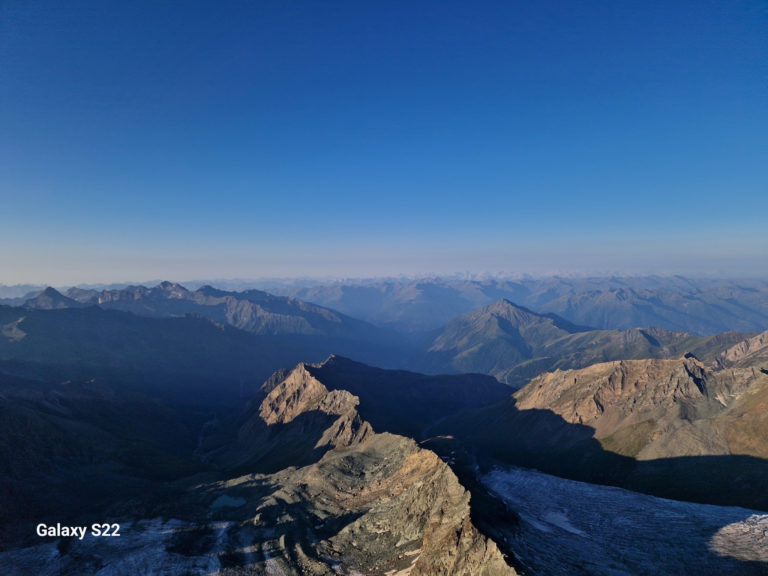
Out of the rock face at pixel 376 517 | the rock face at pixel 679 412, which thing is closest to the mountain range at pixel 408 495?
the rock face at pixel 376 517

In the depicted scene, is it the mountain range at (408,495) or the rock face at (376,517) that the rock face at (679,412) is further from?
the rock face at (376,517)

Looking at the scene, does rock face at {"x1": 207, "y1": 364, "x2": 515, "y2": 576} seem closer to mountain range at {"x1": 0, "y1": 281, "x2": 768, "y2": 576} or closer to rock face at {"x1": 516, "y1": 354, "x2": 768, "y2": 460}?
mountain range at {"x1": 0, "y1": 281, "x2": 768, "y2": 576}

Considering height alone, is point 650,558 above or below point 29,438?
below

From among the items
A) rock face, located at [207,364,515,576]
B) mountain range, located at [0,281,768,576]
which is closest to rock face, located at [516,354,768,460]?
mountain range, located at [0,281,768,576]

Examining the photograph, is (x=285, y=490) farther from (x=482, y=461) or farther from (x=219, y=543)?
(x=482, y=461)

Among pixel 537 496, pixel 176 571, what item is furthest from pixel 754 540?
pixel 176 571

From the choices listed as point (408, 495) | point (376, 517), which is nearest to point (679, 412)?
point (408, 495)

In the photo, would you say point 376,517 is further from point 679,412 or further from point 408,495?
point 679,412

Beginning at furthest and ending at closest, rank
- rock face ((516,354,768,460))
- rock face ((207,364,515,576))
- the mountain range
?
rock face ((516,354,768,460))
the mountain range
rock face ((207,364,515,576))
